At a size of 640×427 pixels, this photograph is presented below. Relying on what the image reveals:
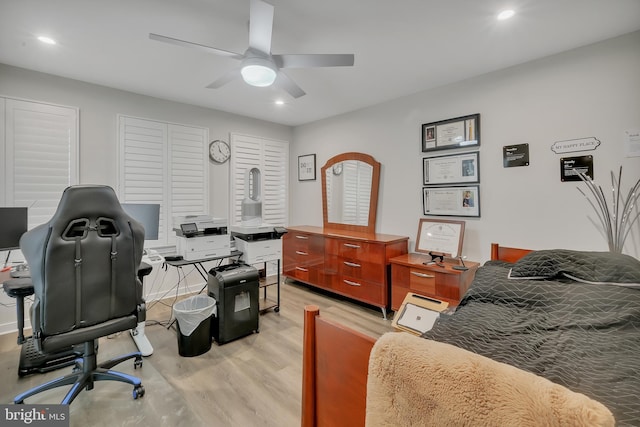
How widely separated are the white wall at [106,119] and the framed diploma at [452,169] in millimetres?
2780

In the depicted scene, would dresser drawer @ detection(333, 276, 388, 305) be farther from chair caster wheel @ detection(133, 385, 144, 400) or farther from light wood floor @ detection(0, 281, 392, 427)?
chair caster wheel @ detection(133, 385, 144, 400)

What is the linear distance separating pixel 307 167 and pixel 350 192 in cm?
102

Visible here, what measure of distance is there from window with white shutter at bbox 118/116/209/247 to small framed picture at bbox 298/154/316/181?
5.01ft

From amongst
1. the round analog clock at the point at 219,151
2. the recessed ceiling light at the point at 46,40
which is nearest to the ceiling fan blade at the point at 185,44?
the recessed ceiling light at the point at 46,40

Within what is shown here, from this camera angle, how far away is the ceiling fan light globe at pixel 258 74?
1.95m

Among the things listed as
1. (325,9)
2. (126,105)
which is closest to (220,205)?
(126,105)

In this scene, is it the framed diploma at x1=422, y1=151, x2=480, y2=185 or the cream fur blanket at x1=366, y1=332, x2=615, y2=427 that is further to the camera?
the framed diploma at x1=422, y1=151, x2=480, y2=185

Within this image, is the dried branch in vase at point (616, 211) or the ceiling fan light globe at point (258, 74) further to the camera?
the dried branch in vase at point (616, 211)

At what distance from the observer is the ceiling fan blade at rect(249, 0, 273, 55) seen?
157 cm

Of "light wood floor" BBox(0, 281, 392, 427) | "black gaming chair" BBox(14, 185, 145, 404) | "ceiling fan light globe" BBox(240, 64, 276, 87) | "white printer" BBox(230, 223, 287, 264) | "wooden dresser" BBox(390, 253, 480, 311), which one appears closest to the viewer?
"black gaming chair" BBox(14, 185, 145, 404)

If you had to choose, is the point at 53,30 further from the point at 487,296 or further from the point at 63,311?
the point at 487,296

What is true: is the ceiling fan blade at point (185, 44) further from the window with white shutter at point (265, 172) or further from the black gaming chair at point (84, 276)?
the window with white shutter at point (265, 172)

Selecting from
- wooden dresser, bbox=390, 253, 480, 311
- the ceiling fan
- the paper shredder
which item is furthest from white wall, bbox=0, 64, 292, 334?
wooden dresser, bbox=390, 253, 480, 311

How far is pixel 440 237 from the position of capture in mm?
3051
